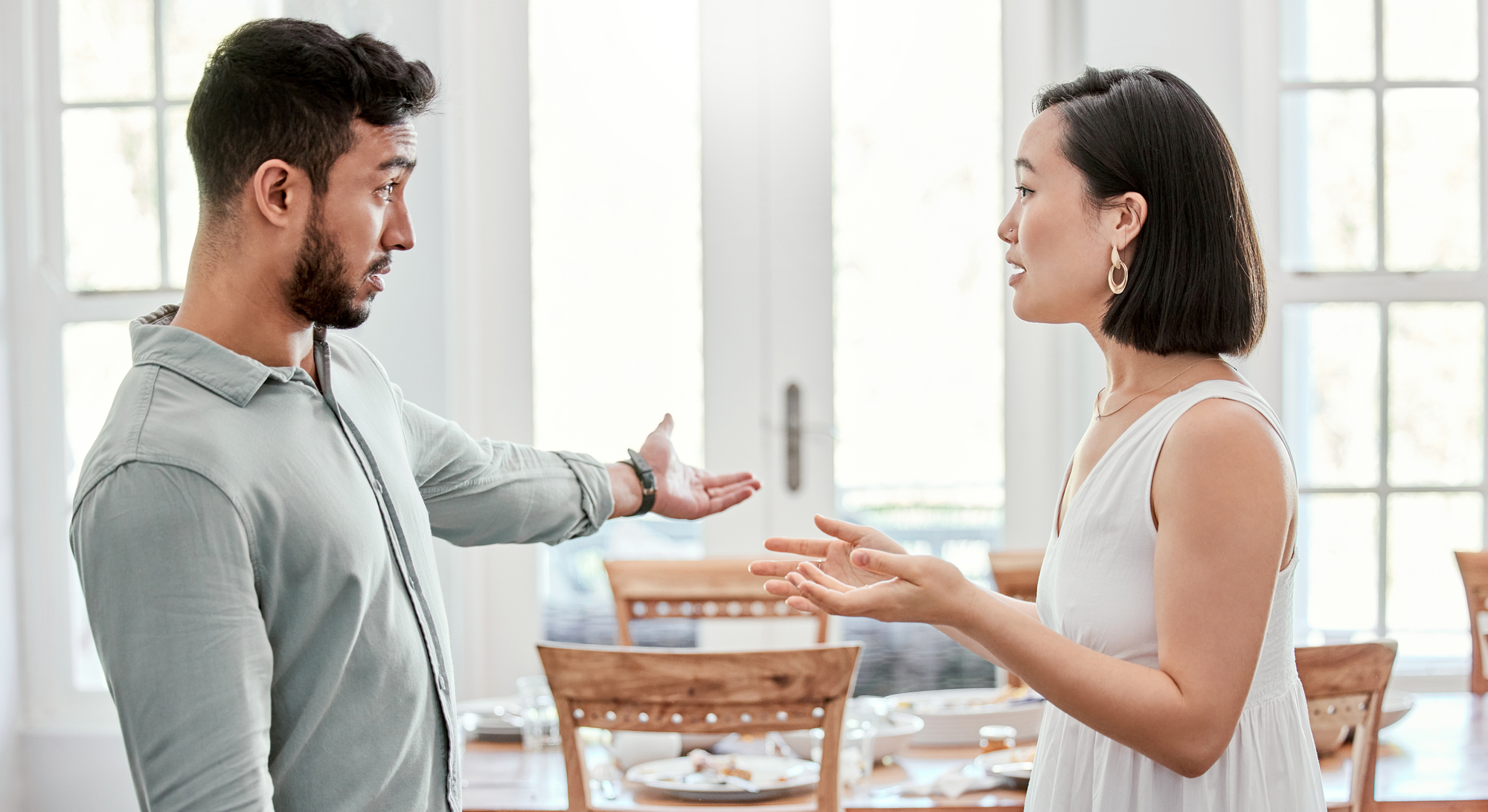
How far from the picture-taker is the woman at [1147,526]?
1017 millimetres

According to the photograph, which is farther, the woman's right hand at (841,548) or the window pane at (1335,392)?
the window pane at (1335,392)

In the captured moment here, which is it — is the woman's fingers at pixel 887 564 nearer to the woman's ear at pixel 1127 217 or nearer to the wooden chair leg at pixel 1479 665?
the woman's ear at pixel 1127 217

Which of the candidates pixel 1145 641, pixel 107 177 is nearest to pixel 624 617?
pixel 1145 641

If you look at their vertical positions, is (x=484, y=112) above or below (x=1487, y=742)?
above

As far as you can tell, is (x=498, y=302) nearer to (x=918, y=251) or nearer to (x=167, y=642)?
(x=918, y=251)

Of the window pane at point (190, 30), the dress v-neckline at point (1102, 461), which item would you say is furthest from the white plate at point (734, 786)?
the window pane at point (190, 30)

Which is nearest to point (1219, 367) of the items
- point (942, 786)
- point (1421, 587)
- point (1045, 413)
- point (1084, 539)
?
point (1084, 539)

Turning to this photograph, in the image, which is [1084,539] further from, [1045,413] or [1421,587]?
[1421,587]

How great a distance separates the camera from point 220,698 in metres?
0.90

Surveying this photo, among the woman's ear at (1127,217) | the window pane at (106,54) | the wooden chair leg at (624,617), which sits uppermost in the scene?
the window pane at (106,54)

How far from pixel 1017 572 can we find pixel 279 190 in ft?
6.16

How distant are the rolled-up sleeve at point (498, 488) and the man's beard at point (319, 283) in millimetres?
366

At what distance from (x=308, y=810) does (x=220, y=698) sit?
206 mm

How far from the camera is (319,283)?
3.62 feet
